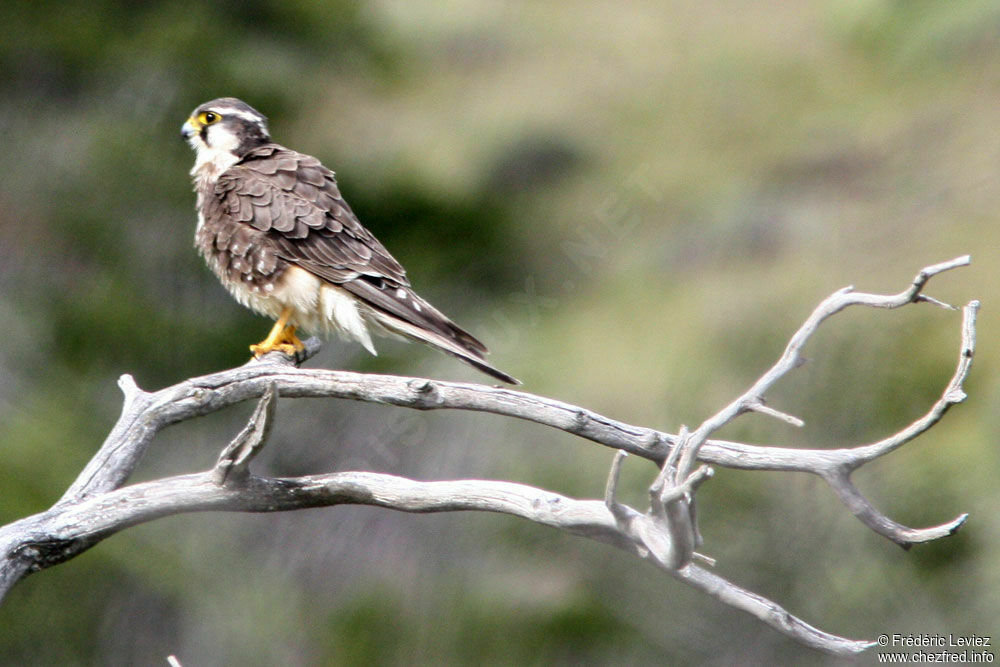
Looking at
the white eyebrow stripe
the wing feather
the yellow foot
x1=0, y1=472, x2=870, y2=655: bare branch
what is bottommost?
x1=0, y1=472, x2=870, y2=655: bare branch

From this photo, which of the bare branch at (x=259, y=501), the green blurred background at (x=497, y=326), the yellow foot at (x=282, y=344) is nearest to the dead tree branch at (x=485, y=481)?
the bare branch at (x=259, y=501)

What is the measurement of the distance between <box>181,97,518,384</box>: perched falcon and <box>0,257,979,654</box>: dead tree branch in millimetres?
726

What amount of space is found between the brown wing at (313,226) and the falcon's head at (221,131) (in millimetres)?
203

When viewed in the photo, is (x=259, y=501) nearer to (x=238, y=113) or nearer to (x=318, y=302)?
(x=318, y=302)

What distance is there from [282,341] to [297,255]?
372mm

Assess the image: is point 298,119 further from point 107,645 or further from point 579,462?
point 107,645

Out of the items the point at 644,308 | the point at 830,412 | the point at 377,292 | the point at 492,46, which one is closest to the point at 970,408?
the point at 830,412

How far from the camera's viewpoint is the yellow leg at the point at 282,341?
3838mm

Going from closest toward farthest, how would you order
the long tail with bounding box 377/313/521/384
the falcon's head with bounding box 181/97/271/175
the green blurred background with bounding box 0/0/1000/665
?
the long tail with bounding box 377/313/521/384
the falcon's head with bounding box 181/97/271/175
the green blurred background with bounding box 0/0/1000/665

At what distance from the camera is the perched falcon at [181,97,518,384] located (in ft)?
12.1

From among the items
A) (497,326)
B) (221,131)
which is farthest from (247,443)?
(497,326)

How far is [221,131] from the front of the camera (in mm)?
4176

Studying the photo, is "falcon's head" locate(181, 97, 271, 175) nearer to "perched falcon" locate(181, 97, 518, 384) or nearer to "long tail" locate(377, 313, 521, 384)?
"perched falcon" locate(181, 97, 518, 384)

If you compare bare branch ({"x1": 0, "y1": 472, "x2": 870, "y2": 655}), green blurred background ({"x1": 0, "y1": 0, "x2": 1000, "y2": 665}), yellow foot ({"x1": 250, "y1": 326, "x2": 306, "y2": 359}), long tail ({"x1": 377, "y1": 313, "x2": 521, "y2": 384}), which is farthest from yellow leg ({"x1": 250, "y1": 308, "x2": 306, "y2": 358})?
green blurred background ({"x1": 0, "y1": 0, "x2": 1000, "y2": 665})
